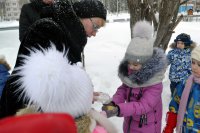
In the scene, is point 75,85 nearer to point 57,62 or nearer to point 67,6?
point 57,62

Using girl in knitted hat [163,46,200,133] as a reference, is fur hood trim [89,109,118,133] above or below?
above

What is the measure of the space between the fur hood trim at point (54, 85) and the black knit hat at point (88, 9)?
31.8 inches

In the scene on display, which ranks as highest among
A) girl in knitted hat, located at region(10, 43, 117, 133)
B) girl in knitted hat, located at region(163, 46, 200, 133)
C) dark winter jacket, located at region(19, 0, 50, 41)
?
dark winter jacket, located at region(19, 0, 50, 41)

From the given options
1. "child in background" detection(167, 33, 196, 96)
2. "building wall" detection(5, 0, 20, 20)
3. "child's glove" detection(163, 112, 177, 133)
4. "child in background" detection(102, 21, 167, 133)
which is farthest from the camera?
"building wall" detection(5, 0, 20, 20)

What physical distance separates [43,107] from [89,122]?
0.22 meters

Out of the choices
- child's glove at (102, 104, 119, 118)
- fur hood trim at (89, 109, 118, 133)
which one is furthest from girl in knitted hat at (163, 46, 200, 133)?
fur hood trim at (89, 109, 118, 133)

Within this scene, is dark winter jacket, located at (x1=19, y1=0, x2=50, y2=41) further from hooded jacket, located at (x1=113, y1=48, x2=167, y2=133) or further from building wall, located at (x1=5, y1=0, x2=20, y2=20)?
building wall, located at (x1=5, y1=0, x2=20, y2=20)

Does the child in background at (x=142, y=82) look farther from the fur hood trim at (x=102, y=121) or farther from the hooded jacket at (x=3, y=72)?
the hooded jacket at (x=3, y=72)

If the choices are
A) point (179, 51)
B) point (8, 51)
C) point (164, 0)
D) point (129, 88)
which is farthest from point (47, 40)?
point (8, 51)

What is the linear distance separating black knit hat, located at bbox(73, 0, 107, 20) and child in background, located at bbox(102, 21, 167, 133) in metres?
0.64

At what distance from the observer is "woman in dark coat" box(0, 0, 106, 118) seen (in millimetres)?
1703

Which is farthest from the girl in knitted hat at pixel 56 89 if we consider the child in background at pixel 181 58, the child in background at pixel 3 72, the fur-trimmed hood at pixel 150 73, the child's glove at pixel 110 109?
the child in background at pixel 181 58

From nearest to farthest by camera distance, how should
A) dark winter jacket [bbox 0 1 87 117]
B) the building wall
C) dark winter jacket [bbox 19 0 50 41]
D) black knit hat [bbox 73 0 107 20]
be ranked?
dark winter jacket [bbox 0 1 87 117] < black knit hat [bbox 73 0 107 20] < dark winter jacket [bbox 19 0 50 41] < the building wall

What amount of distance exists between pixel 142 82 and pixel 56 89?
144cm
